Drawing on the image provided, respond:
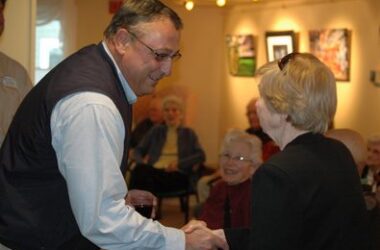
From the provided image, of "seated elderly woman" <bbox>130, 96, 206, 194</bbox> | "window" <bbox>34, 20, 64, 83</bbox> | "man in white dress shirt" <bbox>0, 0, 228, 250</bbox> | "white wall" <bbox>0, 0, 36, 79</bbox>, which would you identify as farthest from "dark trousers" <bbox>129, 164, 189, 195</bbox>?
"man in white dress shirt" <bbox>0, 0, 228, 250</bbox>

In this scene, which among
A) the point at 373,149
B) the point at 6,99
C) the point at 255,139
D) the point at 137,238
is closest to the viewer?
the point at 137,238

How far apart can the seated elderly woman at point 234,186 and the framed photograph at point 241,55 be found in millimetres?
4262

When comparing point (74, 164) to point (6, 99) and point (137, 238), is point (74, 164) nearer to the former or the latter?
point (137, 238)

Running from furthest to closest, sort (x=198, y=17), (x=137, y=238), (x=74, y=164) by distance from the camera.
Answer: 1. (x=198, y=17)
2. (x=137, y=238)
3. (x=74, y=164)

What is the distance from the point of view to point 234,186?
3.28 metres

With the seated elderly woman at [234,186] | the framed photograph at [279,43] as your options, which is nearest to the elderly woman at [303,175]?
the seated elderly woman at [234,186]

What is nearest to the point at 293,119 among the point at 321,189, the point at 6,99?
the point at 321,189

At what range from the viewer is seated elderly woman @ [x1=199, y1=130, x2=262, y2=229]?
3.15m

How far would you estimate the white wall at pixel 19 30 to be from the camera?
10.0ft

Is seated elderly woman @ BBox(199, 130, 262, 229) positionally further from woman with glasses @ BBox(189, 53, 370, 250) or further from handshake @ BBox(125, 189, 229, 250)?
woman with glasses @ BBox(189, 53, 370, 250)

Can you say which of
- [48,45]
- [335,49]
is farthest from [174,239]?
[48,45]

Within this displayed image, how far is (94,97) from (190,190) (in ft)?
14.4

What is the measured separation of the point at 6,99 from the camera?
8.29 ft

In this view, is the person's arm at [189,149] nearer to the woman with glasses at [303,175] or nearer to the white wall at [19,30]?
the white wall at [19,30]
